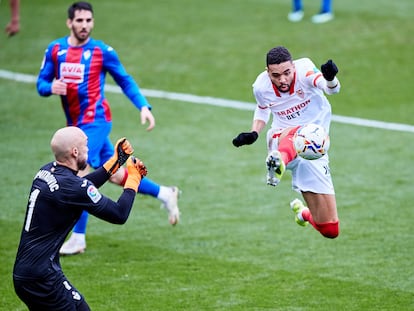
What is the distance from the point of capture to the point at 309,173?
932 centimetres

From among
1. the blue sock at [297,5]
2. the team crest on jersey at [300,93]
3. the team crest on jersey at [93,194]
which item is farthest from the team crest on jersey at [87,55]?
the blue sock at [297,5]

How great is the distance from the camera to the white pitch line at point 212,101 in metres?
16.0

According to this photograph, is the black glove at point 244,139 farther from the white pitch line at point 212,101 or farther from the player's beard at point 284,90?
the white pitch line at point 212,101

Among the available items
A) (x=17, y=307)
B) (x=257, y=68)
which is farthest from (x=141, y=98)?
(x=257, y=68)

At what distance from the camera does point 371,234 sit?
11188 millimetres

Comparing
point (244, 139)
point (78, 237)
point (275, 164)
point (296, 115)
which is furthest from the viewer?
point (78, 237)

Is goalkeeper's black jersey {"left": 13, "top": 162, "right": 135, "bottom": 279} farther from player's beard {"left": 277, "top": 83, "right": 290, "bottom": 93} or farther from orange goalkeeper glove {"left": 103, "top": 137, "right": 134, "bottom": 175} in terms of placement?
player's beard {"left": 277, "top": 83, "right": 290, "bottom": 93}

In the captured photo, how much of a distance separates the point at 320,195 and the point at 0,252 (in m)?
3.91

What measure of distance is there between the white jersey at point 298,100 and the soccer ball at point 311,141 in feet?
1.58

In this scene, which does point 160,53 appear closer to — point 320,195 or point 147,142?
point 147,142

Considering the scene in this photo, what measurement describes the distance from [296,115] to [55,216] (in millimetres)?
3109

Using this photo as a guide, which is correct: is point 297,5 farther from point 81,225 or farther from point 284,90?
point 284,90

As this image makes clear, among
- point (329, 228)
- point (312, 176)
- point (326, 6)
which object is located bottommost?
point (326, 6)

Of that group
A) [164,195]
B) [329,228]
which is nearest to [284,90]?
[329,228]
